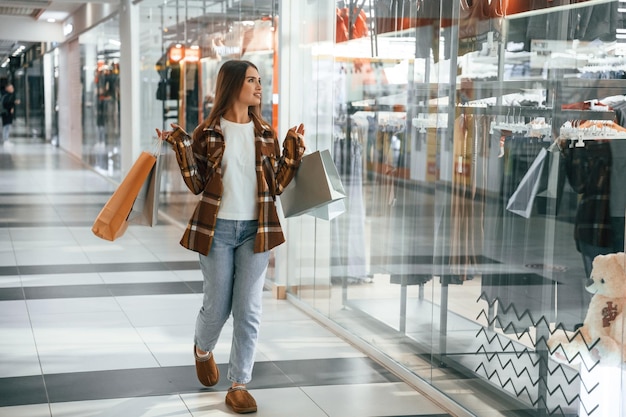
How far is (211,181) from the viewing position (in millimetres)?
3787

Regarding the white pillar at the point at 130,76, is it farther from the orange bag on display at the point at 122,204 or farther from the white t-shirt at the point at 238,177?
the white t-shirt at the point at 238,177

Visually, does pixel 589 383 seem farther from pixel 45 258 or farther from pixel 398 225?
pixel 45 258

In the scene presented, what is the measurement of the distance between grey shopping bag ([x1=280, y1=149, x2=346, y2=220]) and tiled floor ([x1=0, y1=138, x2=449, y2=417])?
86cm

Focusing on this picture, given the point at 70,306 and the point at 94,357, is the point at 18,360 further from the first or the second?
the point at 70,306

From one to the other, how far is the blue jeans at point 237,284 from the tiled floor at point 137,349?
0.27m

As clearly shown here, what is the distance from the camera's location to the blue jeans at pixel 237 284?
151 inches

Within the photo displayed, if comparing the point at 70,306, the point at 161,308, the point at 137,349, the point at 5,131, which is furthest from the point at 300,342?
the point at 5,131

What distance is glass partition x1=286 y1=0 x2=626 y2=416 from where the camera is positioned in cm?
314

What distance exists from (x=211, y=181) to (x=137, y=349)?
1.51 meters

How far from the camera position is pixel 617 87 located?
300cm

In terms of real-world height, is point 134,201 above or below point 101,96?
below

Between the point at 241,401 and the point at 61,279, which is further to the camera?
the point at 61,279

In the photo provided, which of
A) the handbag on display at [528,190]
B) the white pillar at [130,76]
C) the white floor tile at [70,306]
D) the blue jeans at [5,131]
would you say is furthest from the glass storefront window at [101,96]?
the handbag on display at [528,190]

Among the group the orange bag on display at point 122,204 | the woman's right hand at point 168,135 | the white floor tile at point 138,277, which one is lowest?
the white floor tile at point 138,277
